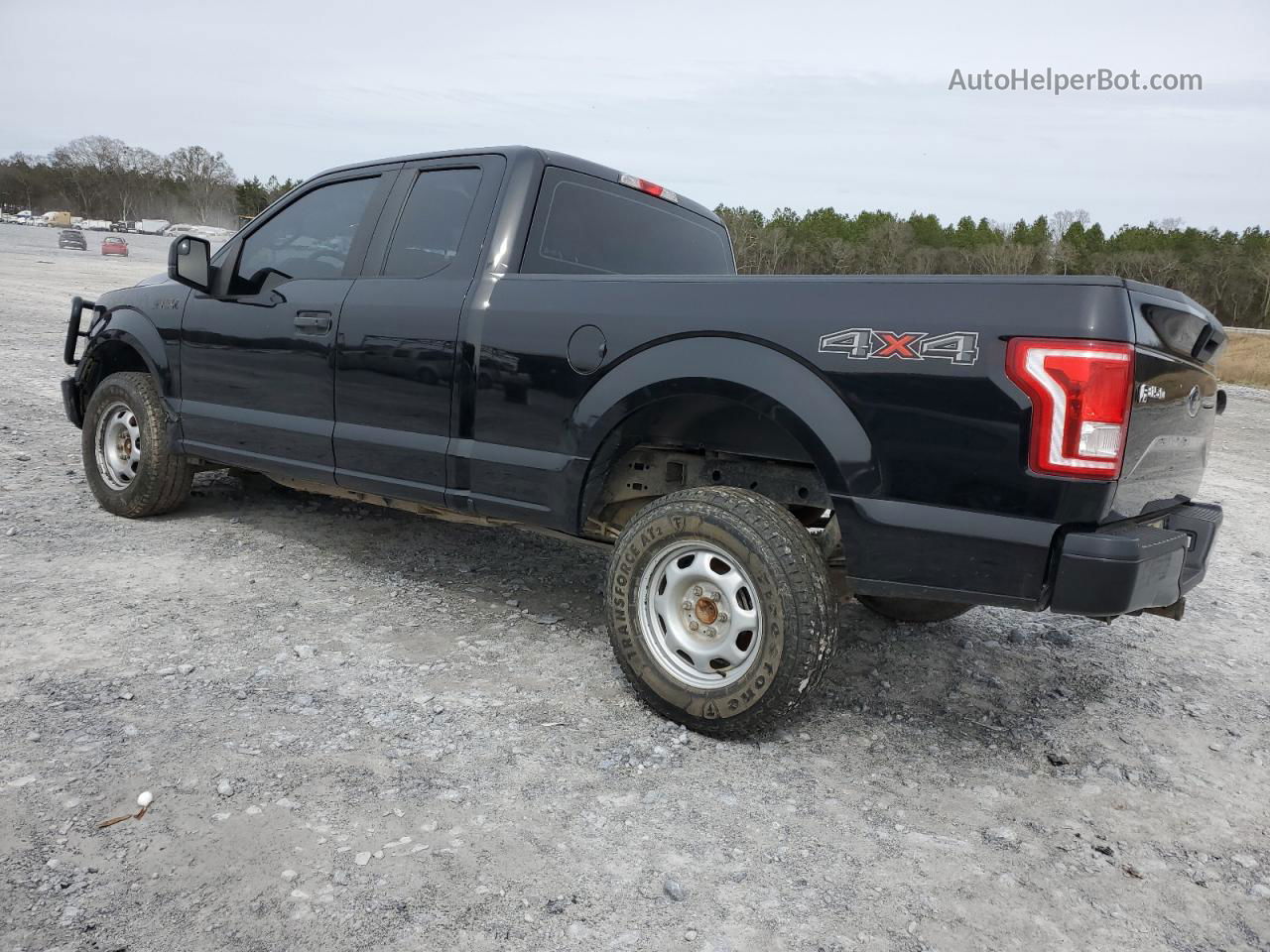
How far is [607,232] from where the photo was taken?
414cm

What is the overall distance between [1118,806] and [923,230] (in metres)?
75.9

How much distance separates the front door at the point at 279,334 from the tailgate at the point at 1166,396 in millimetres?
3142

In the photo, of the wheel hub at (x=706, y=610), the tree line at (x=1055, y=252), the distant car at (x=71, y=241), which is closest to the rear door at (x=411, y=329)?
the wheel hub at (x=706, y=610)

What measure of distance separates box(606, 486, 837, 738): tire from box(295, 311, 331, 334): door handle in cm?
182

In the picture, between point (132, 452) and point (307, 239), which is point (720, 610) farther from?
point (132, 452)

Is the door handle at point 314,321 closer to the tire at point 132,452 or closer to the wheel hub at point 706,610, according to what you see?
the tire at point 132,452

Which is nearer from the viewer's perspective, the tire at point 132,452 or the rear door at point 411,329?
the rear door at point 411,329

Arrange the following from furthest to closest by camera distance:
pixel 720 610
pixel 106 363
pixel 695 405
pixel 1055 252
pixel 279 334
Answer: pixel 1055 252
pixel 106 363
pixel 279 334
pixel 695 405
pixel 720 610

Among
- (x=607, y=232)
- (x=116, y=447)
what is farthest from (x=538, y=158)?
(x=116, y=447)

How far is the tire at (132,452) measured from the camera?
5.04 meters

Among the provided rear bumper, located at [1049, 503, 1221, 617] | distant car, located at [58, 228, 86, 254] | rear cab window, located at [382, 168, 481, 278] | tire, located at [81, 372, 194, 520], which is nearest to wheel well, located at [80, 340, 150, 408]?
tire, located at [81, 372, 194, 520]

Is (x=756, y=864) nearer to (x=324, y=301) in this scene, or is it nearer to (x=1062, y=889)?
(x=1062, y=889)

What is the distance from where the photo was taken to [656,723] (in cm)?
324

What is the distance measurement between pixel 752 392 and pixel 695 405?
33cm
